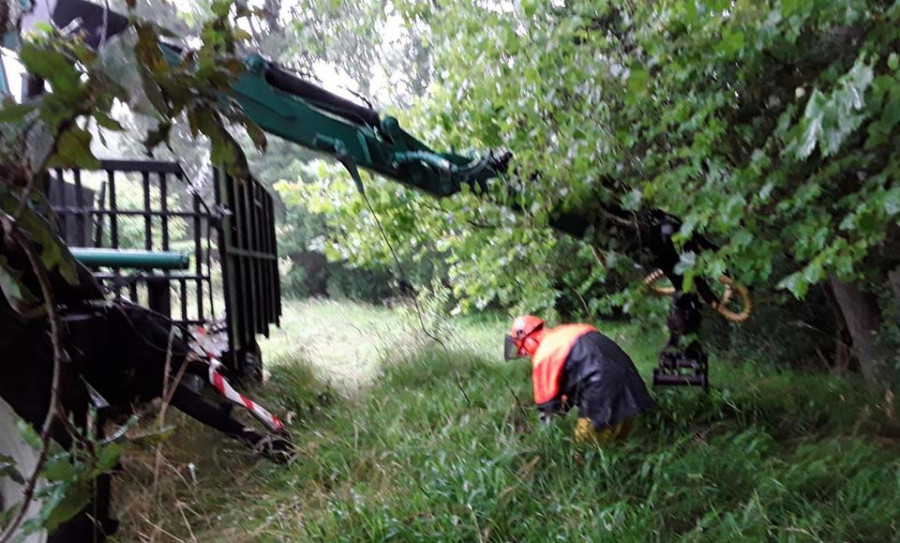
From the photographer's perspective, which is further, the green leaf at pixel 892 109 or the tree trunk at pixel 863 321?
the tree trunk at pixel 863 321

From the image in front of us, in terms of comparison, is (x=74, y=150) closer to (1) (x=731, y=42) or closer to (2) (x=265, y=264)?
(1) (x=731, y=42)

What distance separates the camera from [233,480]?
371cm

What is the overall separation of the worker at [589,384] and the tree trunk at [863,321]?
248 centimetres

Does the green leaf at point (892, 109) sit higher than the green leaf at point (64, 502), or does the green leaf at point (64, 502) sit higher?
the green leaf at point (892, 109)

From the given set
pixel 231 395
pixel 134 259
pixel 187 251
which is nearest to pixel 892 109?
pixel 231 395

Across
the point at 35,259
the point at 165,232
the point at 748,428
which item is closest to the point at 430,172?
the point at 165,232

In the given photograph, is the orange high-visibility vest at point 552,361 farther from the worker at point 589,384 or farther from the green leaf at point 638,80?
the green leaf at point 638,80

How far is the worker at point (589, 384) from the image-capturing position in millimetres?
3881

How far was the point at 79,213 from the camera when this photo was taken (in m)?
4.59

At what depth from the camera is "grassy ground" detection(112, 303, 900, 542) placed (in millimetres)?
3098

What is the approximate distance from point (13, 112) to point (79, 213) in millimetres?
4263

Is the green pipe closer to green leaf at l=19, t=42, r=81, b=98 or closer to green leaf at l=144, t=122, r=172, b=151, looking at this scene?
green leaf at l=144, t=122, r=172, b=151

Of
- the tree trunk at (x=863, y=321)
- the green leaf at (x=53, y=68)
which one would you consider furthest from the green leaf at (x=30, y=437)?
the tree trunk at (x=863, y=321)

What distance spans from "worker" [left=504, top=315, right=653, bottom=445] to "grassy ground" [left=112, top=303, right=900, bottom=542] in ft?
0.45
